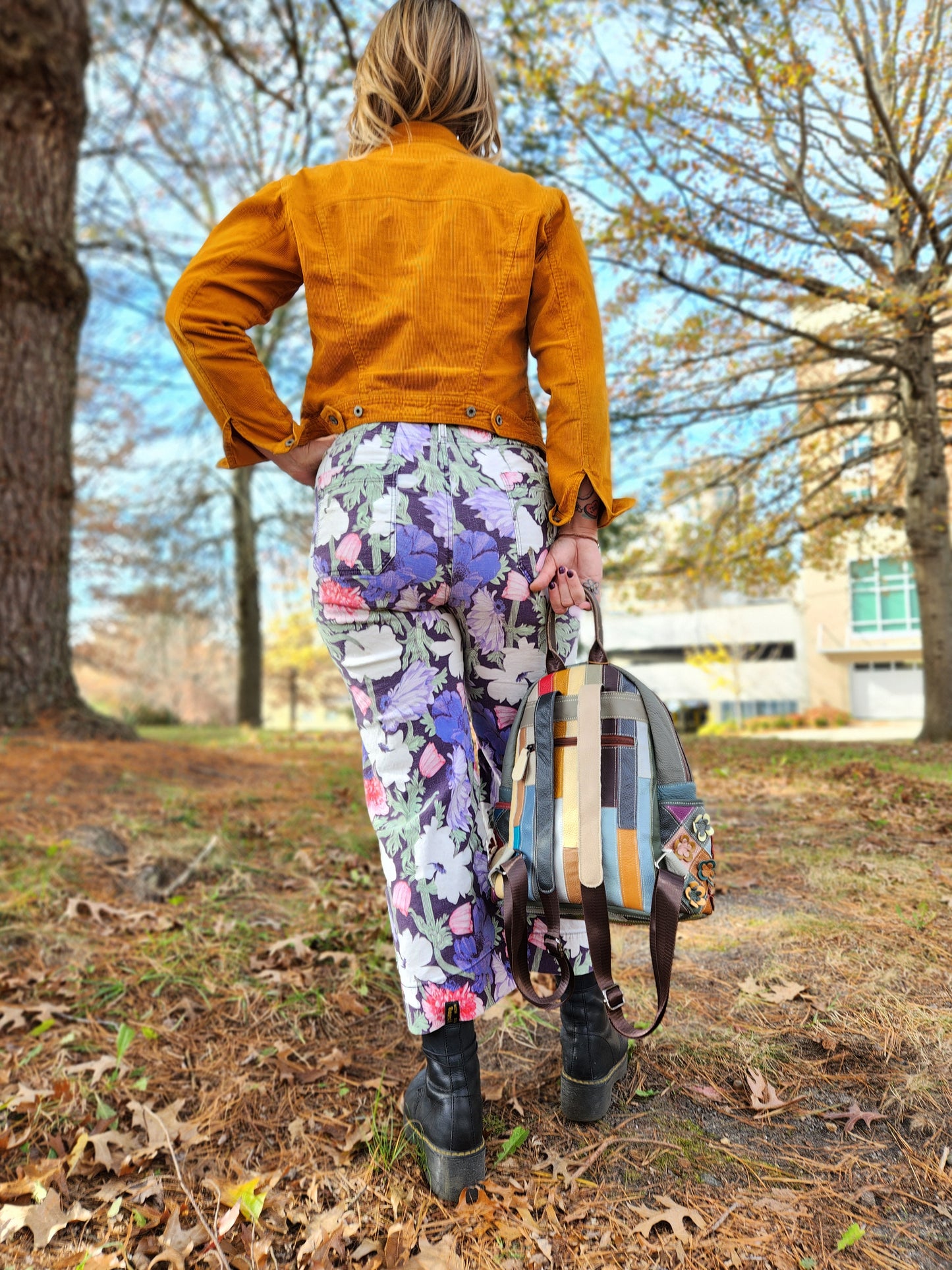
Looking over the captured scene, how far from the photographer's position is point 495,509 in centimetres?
148

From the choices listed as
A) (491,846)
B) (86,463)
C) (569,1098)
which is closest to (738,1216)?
(569,1098)

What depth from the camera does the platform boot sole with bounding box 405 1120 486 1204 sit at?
138 centimetres

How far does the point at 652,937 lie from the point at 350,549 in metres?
0.85

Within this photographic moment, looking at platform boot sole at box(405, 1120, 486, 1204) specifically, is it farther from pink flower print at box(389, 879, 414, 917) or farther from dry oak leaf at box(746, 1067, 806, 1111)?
dry oak leaf at box(746, 1067, 806, 1111)

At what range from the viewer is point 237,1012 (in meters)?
2.03

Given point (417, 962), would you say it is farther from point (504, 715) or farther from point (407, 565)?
point (407, 565)

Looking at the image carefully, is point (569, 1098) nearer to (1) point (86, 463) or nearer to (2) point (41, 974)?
(2) point (41, 974)

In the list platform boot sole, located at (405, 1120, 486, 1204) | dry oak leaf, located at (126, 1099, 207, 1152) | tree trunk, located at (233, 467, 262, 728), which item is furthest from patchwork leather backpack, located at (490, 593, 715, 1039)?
tree trunk, located at (233, 467, 262, 728)

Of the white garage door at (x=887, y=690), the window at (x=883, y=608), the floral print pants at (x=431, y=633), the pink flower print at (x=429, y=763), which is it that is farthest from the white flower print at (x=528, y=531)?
the white garage door at (x=887, y=690)

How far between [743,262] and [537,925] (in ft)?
22.7

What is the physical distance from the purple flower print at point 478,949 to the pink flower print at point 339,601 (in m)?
0.60

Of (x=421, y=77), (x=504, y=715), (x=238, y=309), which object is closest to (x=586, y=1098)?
(x=504, y=715)

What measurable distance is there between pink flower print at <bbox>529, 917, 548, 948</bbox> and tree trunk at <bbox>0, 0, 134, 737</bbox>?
4244mm

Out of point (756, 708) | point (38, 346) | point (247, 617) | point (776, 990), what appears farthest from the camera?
point (756, 708)
